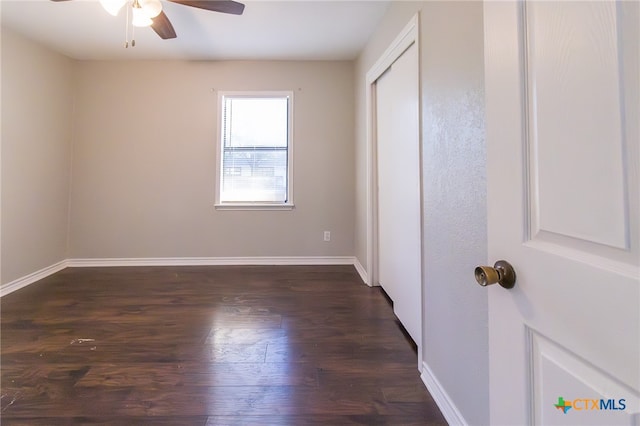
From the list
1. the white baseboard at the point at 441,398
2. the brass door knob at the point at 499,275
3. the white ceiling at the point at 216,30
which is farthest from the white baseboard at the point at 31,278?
the brass door knob at the point at 499,275

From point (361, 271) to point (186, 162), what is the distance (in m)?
2.60

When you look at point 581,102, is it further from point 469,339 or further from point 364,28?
point 364,28

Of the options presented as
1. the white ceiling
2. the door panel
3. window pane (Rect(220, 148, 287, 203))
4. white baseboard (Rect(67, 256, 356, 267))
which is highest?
the white ceiling

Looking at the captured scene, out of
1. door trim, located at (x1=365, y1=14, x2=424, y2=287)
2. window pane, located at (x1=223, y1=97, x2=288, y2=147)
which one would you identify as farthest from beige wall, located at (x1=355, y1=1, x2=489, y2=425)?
window pane, located at (x1=223, y1=97, x2=288, y2=147)

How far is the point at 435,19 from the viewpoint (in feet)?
4.57

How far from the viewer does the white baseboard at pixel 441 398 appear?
1.19 metres

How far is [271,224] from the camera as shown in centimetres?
365

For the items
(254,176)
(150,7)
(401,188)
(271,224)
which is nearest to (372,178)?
(401,188)

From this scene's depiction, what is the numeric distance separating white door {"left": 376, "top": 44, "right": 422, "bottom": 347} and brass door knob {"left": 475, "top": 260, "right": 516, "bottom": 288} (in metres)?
1.00

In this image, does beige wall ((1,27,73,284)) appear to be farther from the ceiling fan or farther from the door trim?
the door trim

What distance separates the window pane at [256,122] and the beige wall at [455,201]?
2.33 meters

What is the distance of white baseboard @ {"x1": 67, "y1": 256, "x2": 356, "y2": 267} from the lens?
3547 mm

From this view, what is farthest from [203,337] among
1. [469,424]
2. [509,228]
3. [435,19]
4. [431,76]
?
[435,19]

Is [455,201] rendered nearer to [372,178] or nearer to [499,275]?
[499,275]
